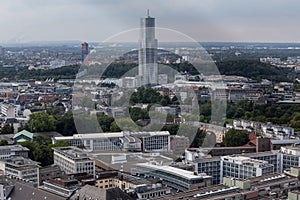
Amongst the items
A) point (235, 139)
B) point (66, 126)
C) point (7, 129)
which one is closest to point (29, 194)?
point (235, 139)

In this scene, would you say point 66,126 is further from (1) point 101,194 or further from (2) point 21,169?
(1) point 101,194

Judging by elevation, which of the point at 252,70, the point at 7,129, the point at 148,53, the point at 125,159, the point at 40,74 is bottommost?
the point at 7,129

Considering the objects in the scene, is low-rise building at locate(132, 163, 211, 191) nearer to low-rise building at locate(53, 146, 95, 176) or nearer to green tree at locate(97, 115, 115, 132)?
low-rise building at locate(53, 146, 95, 176)

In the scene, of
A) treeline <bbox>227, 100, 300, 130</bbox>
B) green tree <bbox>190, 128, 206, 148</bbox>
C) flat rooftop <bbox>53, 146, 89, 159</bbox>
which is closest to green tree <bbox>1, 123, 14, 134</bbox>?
flat rooftop <bbox>53, 146, 89, 159</bbox>

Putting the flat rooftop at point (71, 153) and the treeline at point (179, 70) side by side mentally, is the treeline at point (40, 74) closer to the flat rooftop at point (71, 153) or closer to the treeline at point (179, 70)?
the treeline at point (179, 70)

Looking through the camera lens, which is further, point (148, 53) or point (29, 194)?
point (148, 53)

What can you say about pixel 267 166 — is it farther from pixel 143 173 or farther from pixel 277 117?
pixel 277 117

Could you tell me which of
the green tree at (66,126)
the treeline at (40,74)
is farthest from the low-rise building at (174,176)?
the treeline at (40,74)

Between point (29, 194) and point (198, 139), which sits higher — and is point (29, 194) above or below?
above

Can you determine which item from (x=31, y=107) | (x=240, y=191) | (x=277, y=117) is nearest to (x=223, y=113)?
(x=277, y=117)
